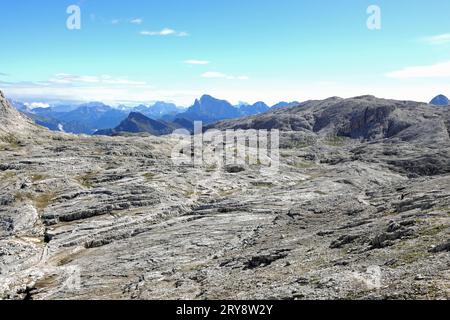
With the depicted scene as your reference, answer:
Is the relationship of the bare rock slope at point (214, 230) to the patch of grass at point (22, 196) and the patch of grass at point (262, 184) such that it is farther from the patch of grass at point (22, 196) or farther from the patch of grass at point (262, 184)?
the patch of grass at point (262, 184)

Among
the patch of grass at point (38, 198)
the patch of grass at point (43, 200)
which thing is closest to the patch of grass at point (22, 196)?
the patch of grass at point (38, 198)

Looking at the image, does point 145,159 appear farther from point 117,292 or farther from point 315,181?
point 117,292

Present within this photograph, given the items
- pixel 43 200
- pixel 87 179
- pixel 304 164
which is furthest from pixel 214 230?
pixel 304 164

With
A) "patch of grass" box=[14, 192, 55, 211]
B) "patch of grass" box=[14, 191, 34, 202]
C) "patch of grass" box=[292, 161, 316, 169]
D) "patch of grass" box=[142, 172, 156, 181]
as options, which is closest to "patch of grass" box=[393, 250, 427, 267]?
"patch of grass" box=[14, 192, 55, 211]

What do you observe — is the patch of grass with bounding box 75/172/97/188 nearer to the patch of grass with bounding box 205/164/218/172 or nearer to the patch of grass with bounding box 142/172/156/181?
the patch of grass with bounding box 142/172/156/181

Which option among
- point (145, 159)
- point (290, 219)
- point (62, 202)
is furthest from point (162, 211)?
point (145, 159)

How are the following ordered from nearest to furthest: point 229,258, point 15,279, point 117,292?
1. point 117,292
2. point 229,258
3. point 15,279
